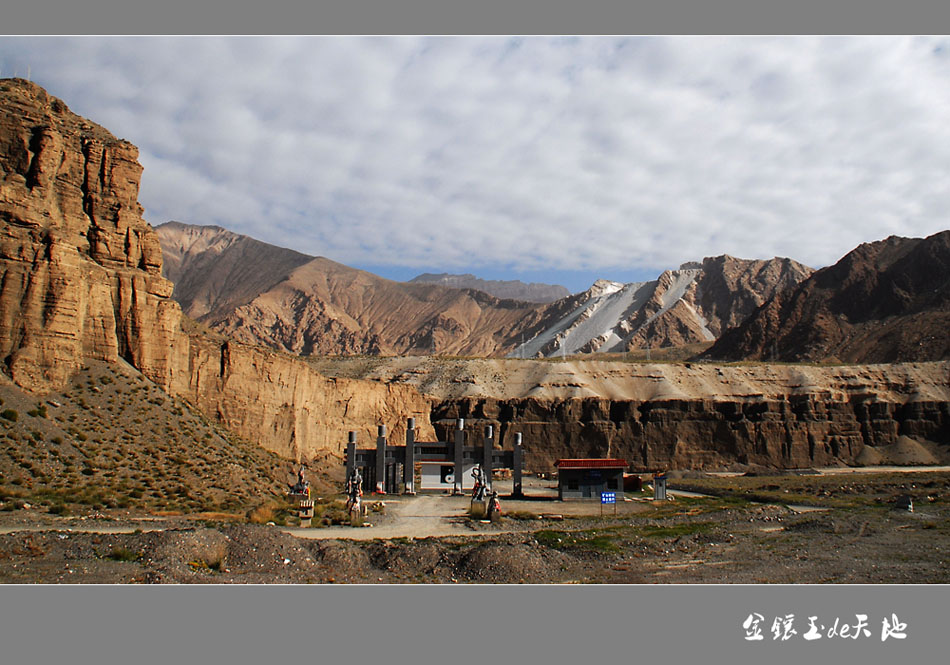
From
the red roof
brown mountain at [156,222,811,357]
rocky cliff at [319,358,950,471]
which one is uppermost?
brown mountain at [156,222,811,357]

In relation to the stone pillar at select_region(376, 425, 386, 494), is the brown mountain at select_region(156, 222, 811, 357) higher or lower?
higher

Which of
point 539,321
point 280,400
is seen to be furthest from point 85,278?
point 539,321

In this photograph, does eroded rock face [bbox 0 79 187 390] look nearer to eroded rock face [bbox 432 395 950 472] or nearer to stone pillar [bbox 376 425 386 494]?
stone pillar [bbox 376 425 386 494]

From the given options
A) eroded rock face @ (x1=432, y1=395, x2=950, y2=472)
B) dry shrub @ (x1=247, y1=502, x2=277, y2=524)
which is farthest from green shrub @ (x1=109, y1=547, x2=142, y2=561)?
eroded rock face @ (x1=432, y1=395, x2=950, y2=472)

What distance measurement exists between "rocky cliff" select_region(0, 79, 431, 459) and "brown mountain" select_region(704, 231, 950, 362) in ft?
300

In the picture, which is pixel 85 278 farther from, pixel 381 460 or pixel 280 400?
pixel 381 460

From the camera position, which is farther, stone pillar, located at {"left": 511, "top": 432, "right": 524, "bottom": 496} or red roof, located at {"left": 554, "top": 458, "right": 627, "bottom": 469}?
stone pillar, located at {"left": 511, "top": 432, "right": 524, "bottom": 496}

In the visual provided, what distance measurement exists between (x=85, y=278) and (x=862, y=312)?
407 feet

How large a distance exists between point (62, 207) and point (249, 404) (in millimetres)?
15116

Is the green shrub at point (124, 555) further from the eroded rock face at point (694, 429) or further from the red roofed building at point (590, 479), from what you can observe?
the eroded rock face at point (694, 429)

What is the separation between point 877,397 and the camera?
77.7m

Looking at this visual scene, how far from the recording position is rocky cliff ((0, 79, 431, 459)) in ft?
101

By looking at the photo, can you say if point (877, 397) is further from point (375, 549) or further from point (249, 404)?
point (375, 549)

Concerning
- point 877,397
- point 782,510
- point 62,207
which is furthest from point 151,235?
point 877,397
